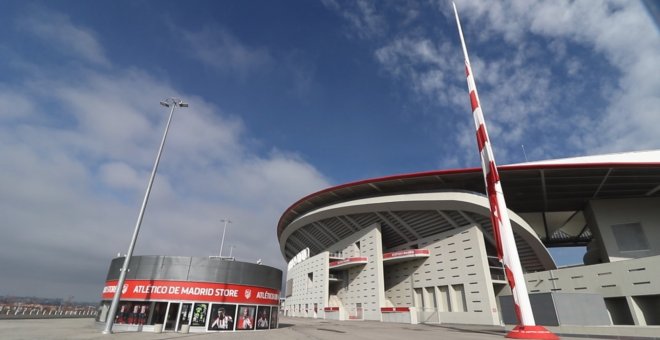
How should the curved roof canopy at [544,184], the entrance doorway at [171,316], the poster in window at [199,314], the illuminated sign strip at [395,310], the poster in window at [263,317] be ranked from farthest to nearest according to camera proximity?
the illuminated sign strip at [395,310]
the curved roof canopy at [544,184]
the poster in window at [263,317]
the poster in window at [199,314]
the entrance doorway at [171,316]

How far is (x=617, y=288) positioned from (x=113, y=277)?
35.2 metres

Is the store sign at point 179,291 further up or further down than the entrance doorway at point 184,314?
further up

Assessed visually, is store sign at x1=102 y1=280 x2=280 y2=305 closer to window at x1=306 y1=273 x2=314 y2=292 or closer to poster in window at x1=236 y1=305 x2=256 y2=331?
poster in window at x1=236 y1=305 x2=256 y2=331

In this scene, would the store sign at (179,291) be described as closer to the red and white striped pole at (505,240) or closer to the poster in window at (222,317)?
the poster in window at (222,317)

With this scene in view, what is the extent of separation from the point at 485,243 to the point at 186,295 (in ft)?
101

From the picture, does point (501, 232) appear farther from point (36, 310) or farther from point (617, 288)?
point (36, 310)

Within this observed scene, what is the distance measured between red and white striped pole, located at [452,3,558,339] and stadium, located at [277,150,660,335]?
259 inches

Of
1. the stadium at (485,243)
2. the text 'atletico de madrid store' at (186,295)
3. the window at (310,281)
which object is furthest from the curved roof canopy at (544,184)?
the text 'atletico de madrid store' at (186,295)

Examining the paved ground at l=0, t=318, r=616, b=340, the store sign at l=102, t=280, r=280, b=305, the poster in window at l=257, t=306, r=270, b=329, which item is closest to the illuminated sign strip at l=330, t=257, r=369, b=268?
the paved ground at l=0, t=318, r=616, b=340

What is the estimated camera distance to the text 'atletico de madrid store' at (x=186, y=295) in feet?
56.6

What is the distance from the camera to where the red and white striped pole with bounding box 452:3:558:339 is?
10.5 meters

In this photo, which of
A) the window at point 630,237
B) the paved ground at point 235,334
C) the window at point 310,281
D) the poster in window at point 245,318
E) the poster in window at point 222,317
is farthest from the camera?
the window at point 310,281

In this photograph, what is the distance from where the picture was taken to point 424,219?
36.0 m

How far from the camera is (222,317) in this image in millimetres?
18094
